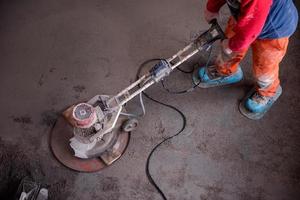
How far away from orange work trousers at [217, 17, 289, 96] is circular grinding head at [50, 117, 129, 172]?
824 mm

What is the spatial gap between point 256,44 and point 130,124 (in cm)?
86

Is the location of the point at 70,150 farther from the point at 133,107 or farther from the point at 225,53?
the point at 225,53

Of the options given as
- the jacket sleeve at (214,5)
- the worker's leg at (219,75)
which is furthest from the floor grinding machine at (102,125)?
the worker's leg at (219,75)

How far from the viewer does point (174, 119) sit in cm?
228

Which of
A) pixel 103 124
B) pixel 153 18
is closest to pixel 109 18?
pixel 153 18

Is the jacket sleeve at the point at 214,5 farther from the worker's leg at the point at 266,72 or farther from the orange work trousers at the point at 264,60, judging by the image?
the worker's leg at the point at 266,72

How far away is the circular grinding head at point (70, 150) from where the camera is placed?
2.12 meters

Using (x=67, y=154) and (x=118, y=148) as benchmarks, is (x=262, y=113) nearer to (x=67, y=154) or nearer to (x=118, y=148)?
(x=118, y=148)

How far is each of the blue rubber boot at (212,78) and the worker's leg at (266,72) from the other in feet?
0.53

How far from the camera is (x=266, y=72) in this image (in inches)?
78.2

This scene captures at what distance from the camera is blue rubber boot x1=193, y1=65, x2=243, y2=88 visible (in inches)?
93.0

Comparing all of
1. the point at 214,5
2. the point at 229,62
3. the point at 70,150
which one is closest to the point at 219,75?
the point at 229,62

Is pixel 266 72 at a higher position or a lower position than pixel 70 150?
Answer: lower

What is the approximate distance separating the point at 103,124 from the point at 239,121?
0.94m
